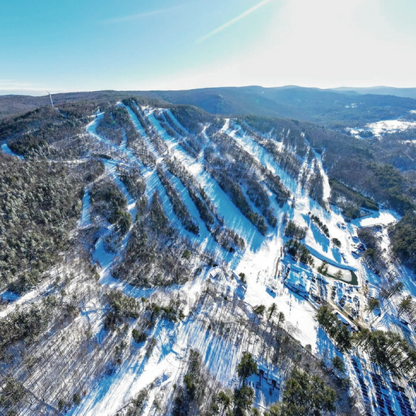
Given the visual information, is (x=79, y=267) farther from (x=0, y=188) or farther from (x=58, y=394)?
(x=0, y=188)

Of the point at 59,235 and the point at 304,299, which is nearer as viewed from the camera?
the point at 59,235

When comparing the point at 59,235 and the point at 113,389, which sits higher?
the point at 59,235

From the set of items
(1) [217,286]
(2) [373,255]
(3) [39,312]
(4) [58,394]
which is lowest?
(2) [373,255]

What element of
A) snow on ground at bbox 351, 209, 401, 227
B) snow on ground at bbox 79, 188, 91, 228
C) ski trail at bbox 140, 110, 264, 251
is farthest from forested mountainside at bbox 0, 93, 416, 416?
snow on ground at bbox 351, 209, 401, 227

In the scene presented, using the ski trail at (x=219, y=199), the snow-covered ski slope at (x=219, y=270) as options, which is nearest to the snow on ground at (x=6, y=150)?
the snow-covered ski slope at (x=219, y=270)

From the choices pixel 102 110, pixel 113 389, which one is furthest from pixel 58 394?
pixel 102 110

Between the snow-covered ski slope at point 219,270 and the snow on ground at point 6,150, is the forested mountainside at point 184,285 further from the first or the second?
the snow on ground at point 6,150

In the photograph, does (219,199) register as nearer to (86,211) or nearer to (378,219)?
(86,211)
